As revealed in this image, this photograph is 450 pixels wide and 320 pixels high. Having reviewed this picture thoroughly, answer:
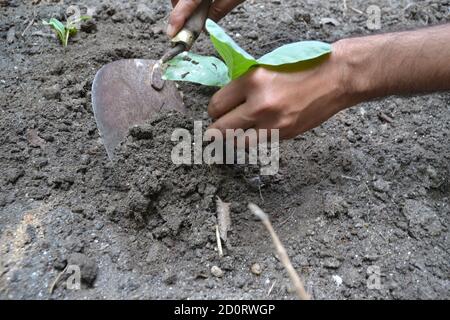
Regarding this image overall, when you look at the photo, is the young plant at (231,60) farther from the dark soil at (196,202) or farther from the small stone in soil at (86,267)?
the small stone in soil at (86,267)

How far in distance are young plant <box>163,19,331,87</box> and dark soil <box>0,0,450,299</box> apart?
172mm

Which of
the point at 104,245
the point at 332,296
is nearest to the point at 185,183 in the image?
the point at 104,245

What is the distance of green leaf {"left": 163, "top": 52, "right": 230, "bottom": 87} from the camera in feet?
4.37

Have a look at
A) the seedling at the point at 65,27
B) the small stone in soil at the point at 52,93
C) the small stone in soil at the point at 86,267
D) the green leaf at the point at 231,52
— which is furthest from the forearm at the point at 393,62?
the seedling at the point at 65,27

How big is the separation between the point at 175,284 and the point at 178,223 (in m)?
0.17

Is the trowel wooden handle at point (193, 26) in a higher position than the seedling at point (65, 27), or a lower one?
higher

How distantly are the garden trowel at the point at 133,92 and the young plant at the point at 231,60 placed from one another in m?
0.13

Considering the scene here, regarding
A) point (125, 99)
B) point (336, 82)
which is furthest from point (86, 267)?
point (336, 82)

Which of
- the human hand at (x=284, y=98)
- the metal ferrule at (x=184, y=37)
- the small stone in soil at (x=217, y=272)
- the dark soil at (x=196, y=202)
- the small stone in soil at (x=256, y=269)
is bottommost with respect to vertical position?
the small stone in soil at (x=256, y=269)

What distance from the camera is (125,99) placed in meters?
1.48

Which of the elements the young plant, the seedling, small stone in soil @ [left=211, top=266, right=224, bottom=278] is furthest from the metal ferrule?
small stone in soil @ [left=211, top=266, right=224, bottom=278]

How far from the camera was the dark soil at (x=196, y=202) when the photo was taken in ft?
3.91

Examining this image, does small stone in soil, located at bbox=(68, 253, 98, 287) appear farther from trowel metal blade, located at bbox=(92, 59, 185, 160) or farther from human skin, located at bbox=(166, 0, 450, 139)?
human skin, located at bbox=(166, 0, 450, 139)

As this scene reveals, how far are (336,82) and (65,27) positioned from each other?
43.9 inches
